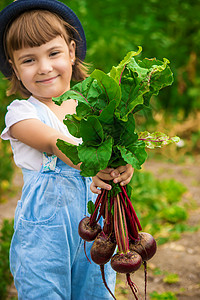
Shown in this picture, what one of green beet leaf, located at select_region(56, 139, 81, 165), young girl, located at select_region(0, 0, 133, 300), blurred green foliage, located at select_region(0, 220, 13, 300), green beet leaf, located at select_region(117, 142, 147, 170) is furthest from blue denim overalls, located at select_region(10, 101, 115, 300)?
blurred green foliage, located at select_region(0, 220, 13, 300)

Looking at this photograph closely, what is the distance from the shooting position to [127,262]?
1358 millimetres

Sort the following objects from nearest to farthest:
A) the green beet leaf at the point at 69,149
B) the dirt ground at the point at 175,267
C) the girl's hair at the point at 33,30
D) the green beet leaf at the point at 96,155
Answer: the green beet leaf at the point at 96,155 < the green beet leaf at the point at 69,149 < the girl's hair at the point at 33,30 < the dirt ground at the point at 175,267

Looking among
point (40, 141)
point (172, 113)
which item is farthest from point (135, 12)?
point (40, 141)

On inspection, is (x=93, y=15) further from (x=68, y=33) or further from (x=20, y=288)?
(x=20, y=288)

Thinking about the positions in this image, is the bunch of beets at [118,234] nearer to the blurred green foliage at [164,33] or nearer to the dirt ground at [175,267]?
the dirt ground at [175,267]

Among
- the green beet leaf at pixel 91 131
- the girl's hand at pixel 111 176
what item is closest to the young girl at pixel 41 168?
the girl's hand at pixel 111 176

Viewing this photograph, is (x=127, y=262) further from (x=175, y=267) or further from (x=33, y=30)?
(x=175, y=267)

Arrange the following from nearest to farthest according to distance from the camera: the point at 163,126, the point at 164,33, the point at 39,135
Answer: the point at 39,135
the point at 163,126
the point at 164,33

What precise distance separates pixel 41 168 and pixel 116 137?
1.59ft

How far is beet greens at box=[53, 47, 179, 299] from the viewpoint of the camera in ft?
4.30

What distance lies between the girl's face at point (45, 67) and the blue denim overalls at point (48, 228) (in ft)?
0.40

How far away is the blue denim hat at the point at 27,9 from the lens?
169 centimetres

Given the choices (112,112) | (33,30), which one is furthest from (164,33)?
(112,112)

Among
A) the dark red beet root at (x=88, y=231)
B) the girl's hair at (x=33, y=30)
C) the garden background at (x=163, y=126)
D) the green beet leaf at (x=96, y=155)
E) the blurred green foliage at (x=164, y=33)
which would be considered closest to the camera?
the green beet leaf at (x=96, y=155)
